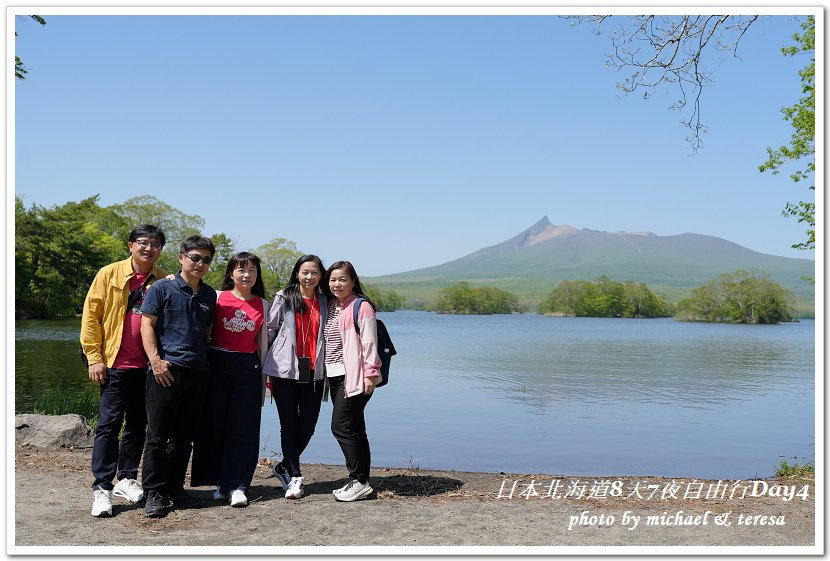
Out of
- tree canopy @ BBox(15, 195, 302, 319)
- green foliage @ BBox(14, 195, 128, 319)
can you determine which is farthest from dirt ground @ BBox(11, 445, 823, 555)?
green foliage @ BBox(14, 195, 128, 319)

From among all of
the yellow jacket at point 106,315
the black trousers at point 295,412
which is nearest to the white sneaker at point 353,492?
the black trousers at point 295,412

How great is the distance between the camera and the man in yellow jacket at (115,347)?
17.7 ft

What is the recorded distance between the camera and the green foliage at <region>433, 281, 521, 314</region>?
5433 inches

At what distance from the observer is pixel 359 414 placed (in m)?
5.89

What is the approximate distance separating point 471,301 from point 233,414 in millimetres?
133206

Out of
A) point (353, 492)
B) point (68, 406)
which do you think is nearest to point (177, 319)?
A: point (353, 492)

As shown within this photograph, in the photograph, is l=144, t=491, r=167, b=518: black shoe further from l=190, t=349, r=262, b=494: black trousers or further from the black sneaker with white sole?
the black sneaker with white sole

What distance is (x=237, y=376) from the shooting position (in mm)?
5801

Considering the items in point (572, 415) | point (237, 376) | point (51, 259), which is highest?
point (51, 259)

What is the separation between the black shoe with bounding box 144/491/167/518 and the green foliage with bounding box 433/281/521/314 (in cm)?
13221

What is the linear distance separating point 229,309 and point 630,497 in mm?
Result: 3627

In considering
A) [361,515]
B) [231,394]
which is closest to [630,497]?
[361,515]

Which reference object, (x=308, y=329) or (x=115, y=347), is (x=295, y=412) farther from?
(x=115, y=347)
